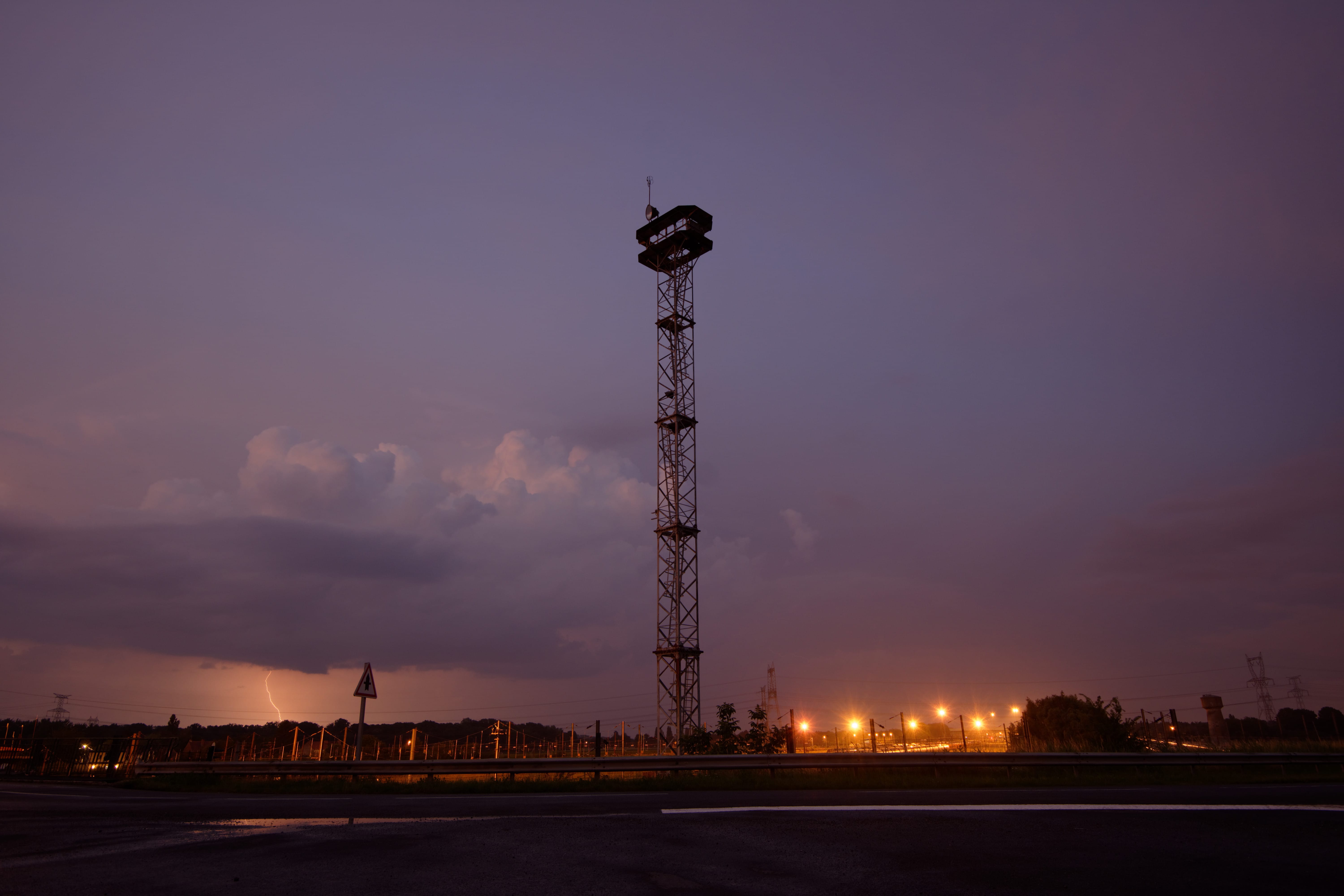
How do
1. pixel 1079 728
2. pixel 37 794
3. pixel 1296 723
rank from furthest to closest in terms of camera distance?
1. pixel 1296 723
2. pixel 1079 728
3. pixel 37 794

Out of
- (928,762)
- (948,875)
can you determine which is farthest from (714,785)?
(948,875)

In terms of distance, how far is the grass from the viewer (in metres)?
14.5

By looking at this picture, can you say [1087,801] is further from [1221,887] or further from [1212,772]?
[1212,772]

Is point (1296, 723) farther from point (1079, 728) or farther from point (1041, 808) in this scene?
point (1041, 808)

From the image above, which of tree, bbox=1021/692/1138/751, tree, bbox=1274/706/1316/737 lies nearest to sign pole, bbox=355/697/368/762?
tree, bbox=1021/692/1138/751

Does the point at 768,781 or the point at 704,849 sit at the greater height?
the point at 704,849

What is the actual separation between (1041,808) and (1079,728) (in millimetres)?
18429

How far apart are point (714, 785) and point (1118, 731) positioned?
A: 1545 cm

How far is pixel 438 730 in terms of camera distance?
393 feet

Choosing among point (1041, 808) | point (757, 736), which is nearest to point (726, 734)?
point (757, 736)

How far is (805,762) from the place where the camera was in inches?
648

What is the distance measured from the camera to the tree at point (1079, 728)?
23.3 meters

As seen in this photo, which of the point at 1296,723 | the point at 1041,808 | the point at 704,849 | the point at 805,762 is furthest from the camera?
the point at 1296,723

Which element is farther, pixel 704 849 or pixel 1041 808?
pixel 1041 808
